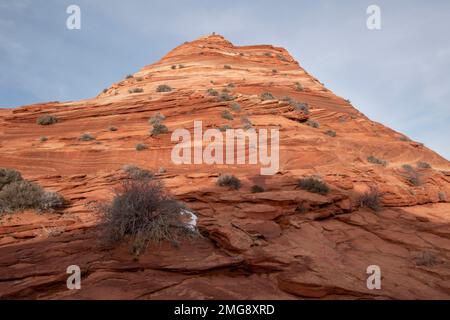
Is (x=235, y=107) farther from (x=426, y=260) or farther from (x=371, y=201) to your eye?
(x=426, y=260)

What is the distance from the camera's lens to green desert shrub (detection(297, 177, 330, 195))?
8.48 m

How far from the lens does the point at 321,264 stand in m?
5.08

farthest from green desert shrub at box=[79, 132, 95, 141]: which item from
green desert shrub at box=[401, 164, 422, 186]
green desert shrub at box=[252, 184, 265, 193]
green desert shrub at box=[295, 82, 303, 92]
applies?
green desert shrub at box=[295, 82, 303, 92]

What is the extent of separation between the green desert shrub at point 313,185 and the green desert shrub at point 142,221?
4139 millimetres

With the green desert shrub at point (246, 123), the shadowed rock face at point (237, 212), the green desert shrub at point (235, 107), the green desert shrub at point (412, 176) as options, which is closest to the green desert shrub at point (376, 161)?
the shadowed rock face at point (237, 212)

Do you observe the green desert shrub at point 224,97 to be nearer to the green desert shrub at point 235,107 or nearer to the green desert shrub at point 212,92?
the green desert shrub at point 212,92

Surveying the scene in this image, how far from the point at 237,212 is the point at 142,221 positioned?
2339mm

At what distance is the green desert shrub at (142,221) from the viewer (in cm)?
499

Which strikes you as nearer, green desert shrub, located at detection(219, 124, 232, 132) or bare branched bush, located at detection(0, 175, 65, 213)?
bare branched bush, located at detection(0, 175, 65, 213)

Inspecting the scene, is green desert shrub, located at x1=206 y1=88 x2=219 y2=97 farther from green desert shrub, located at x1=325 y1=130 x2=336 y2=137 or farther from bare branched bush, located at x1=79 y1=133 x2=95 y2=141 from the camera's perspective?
bare branched bush, located at x1=79 y1=133 x2=95 y2=141

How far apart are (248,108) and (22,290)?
42.3ft

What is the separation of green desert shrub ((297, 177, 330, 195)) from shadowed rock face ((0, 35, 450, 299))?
0.29m

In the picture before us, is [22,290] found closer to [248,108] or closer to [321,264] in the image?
[321,264]
